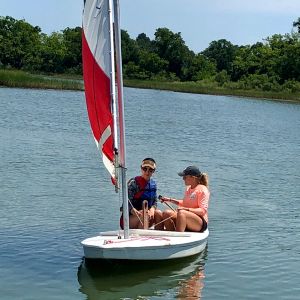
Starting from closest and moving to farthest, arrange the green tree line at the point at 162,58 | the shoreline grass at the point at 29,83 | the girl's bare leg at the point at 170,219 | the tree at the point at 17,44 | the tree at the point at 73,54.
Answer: the girl's bare leg at the point at 170,219 → the shoreline grass at the point at 29,83 → the green tree line at the point at 162,58 → the tree at the point at 17,44 → the tree at the point at 73,54

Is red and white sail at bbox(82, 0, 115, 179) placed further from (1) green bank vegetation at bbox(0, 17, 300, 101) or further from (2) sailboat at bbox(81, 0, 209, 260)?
(1) green bank vegetation at bbox(0, 17, 300, 101)

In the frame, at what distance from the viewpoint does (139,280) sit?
31.4 ft

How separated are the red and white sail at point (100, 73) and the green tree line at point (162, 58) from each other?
7440 cm

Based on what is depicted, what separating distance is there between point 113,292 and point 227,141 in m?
21.9

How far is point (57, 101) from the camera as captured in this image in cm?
4844

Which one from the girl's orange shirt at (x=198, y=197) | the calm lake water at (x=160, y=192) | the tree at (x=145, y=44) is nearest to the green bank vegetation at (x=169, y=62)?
the tree at (x=145, y=44)

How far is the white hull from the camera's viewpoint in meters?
9.27

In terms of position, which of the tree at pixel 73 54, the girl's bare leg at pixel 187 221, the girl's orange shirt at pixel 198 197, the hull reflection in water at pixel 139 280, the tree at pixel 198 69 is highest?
the tree at pixel 73 54

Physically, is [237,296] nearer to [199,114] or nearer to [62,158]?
[62,158]

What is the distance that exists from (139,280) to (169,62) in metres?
99.7

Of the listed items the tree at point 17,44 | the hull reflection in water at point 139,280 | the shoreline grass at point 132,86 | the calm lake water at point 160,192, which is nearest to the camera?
the hull reflection in water at point 139,280

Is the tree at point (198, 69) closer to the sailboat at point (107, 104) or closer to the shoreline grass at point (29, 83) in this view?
the shoreline grass at point (29, 83)

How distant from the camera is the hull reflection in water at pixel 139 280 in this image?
920 centimetres

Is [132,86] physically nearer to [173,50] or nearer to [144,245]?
[173,50]
